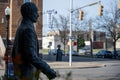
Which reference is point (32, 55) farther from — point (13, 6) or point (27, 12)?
point (13, 6)

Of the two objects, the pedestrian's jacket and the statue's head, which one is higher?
the statue's head

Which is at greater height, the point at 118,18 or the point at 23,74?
the point at 118,18

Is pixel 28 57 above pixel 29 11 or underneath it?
underneath

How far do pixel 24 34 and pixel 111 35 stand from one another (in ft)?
205

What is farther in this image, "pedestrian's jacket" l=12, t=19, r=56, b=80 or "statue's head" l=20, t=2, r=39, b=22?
"statue's head" l=20, t=2, r=39, b=22

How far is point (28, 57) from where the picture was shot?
4.98 m

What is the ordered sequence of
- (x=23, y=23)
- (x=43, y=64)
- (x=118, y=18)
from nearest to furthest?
(x=43, y=64) → (x=23, y=23) → (x=118, y=18)

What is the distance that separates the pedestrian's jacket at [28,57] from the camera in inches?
195

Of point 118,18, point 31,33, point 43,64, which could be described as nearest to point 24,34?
point 31,33

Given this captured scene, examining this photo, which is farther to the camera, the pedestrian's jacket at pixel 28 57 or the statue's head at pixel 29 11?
the statue's head at pixel 29 11

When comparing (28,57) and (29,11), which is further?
(29,11)

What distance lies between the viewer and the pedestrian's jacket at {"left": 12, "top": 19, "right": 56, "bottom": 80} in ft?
16.3

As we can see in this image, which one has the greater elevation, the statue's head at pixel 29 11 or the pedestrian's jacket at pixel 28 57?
the statue's head at pixel 29 11

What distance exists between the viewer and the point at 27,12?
17.1 feet
